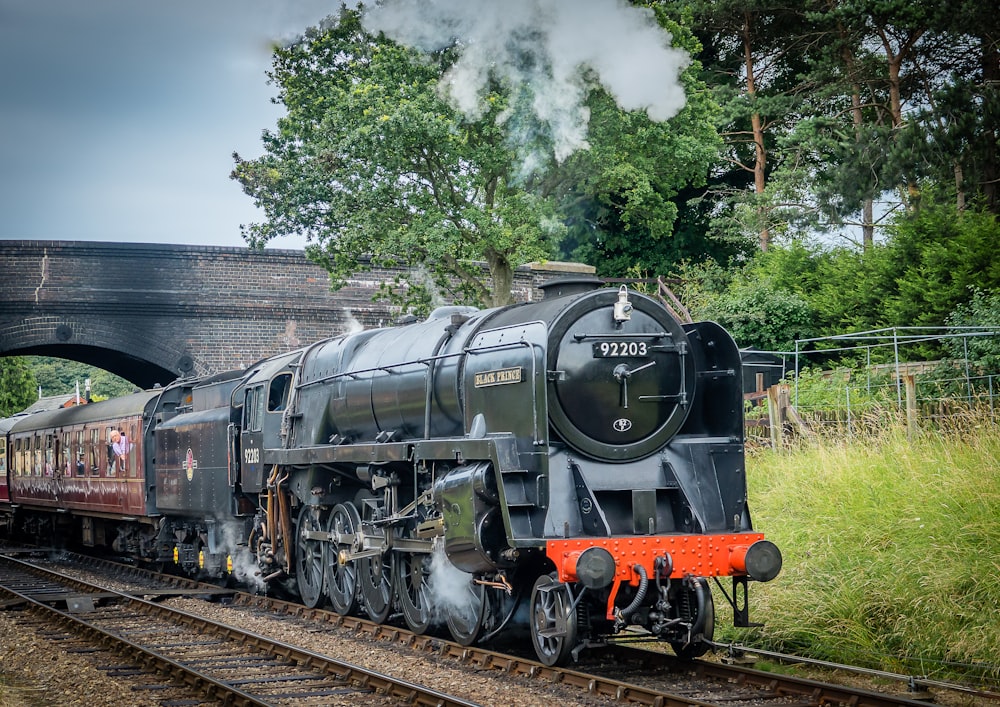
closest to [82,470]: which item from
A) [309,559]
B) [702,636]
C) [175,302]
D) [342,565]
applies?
[175,302]

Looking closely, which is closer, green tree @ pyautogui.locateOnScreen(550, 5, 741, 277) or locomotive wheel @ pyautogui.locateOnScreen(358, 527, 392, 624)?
locomotive wheel @ pyautogui.locateOnScreen(358, 527, 392, 624)

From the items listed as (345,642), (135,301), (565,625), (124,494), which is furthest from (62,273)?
(565,625)

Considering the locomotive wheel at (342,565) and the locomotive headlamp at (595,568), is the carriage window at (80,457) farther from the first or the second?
the locomotive headlamp at (595,568)

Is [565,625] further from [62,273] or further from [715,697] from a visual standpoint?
[62,273]

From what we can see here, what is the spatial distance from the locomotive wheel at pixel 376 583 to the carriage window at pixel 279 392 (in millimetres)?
2743

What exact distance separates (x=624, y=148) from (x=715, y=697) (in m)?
12.1

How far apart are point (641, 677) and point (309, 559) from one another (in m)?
5.13

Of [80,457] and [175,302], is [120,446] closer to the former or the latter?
[80,457]

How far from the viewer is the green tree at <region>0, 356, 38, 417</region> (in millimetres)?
58375

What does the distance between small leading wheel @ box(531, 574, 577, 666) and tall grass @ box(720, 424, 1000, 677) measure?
2115 mm

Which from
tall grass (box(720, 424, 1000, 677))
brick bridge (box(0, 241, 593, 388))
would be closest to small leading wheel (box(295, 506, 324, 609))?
tall grass (box(720, 424, 1000, 677))

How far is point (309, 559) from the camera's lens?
11945 millimetres

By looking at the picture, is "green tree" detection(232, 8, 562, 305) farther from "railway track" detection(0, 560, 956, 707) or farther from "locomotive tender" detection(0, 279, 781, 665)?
"railway track" detection(0, 560, 956, 707)

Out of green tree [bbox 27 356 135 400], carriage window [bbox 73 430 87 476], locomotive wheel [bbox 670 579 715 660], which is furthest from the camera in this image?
green tree [bbox 27 356 135 400]
